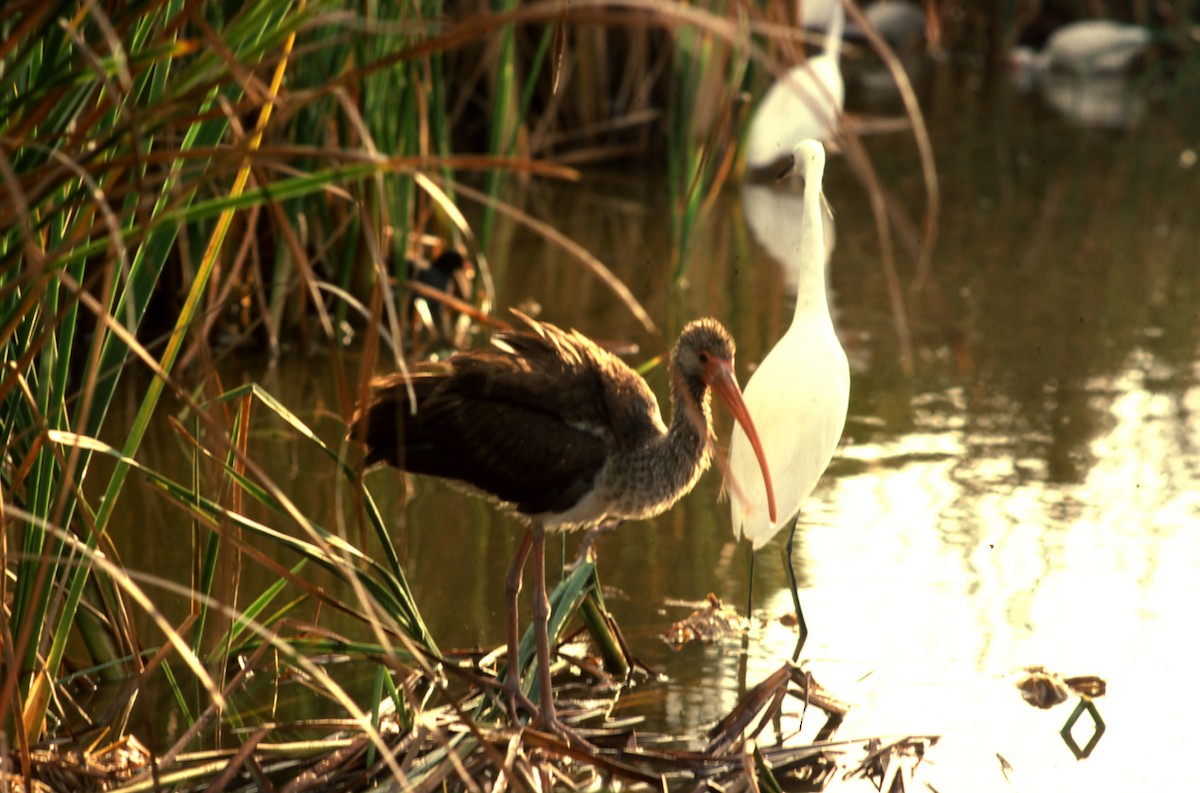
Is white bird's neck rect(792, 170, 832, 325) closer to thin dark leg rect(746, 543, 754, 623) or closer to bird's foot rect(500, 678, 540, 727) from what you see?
thin dark leg rect(746, 543, 754, 623)

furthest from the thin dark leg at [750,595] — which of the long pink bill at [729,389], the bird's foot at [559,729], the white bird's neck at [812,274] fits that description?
the bird's foot at [559,729]

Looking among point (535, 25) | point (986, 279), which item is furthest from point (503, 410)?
point (535, 25)

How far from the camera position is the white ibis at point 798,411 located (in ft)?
11.8

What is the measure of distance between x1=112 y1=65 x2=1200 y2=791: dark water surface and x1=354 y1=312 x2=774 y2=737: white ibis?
47cm

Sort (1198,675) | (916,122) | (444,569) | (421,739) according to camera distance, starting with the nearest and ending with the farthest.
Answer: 1. (916,122)
2. (421,739)
3. (1198,675)
4. (444,569)

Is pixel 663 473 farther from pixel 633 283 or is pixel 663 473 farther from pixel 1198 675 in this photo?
pixel 633 283

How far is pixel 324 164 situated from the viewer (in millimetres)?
5133

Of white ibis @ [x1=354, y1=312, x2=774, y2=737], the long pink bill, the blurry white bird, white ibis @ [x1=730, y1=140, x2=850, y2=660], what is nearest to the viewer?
white ibis @ [x1=354, y1=312, x2=774, y2=737]

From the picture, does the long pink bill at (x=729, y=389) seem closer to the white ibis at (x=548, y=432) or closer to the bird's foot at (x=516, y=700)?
the white ibis at (x=548, y=432)

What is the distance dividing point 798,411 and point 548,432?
0.71m

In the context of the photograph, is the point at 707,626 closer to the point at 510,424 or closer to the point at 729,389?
the point at 729,389

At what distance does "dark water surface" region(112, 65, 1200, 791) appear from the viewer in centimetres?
342

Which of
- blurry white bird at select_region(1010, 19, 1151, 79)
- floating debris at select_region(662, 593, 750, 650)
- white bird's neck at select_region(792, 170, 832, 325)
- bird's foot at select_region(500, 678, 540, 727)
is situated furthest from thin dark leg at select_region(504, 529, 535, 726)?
blurry white bird at select_region(1010, 19, 1151, 79)

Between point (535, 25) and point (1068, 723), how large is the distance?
647 centimetres
